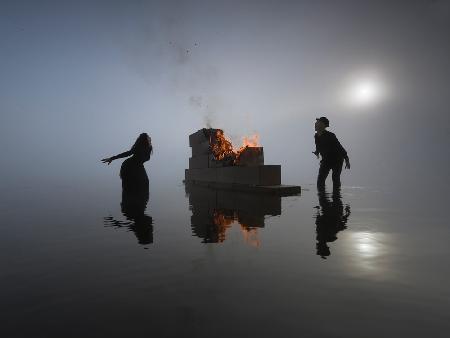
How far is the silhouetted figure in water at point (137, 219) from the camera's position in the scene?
5.77 m

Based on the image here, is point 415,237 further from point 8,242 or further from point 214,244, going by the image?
point 8,242

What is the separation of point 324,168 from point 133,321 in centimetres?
1262

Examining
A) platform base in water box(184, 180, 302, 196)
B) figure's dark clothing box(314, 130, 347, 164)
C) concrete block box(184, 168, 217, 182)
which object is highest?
figure's dark clothing box(314, 130, 347, 164)

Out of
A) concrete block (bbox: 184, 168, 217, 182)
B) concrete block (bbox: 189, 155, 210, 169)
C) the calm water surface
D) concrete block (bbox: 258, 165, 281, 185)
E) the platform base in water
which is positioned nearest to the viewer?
the calm water surface

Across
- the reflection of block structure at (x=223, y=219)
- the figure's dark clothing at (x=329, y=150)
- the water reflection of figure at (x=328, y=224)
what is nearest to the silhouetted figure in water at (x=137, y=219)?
the reflection of block structure at (x=223, y=219)

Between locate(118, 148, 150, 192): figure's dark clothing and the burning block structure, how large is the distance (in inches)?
169

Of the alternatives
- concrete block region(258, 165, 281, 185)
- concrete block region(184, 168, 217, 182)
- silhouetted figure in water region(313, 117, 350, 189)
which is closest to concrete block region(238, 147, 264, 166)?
concrete block region(258, 165, 281, 185)

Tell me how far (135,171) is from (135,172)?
0.04 m

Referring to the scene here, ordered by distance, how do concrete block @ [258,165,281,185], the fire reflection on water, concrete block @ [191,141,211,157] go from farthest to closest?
concrete block @ [191,141,211,157] → concrete block @ [258,165,281,185] → the fire reflection on water

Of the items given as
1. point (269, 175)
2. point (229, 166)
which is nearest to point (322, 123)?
point (269, 175)

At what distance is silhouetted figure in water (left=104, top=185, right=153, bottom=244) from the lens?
5.77 meters

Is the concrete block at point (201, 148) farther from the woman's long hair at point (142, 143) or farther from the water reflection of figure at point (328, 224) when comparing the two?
the water reflection of figure at point (328, 224)

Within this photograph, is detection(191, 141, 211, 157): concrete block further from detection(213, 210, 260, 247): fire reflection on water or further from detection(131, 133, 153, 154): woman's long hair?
detection(213, 210, 260, 247): fire reflection on water

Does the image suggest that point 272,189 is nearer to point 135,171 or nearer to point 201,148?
point 135,171
